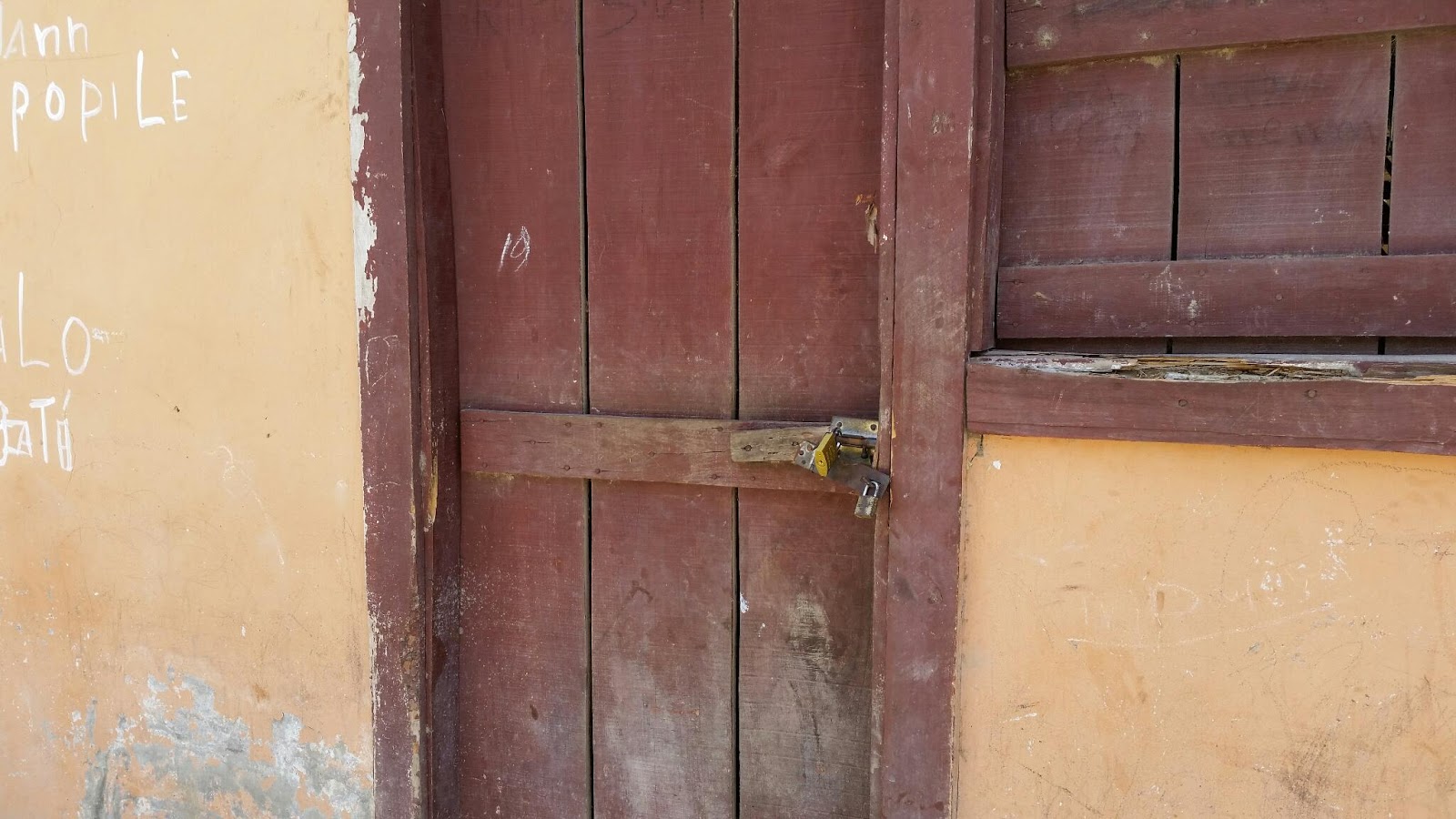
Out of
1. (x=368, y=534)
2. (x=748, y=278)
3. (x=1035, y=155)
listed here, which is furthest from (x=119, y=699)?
(x=1035, y=155)

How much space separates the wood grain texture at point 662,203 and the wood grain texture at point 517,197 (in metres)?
0.05

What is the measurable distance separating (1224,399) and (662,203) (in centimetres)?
98

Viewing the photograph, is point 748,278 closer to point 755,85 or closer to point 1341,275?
point 755,85

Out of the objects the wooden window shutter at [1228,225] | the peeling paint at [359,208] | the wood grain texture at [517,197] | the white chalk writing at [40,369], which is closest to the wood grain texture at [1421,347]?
the wooden window shutter at [1228,225]

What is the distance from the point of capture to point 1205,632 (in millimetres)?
1304

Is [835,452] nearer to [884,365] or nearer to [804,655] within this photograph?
[884,365]

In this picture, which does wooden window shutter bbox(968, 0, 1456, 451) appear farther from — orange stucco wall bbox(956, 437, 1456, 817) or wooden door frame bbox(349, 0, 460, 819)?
wooden door frame bbox(349, 0, 460, 819)

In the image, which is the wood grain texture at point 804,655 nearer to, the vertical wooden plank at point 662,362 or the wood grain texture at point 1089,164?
the vertical wooden plank at point 662,362

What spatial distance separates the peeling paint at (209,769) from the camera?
5.92ft

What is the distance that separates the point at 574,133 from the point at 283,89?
57 cm

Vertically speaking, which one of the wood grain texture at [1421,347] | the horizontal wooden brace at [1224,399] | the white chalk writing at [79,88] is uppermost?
the white chalk writing at [79,88]

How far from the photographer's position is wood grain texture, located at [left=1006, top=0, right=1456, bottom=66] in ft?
4.05

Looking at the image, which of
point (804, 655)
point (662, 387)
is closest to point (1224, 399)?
point (804, 655)

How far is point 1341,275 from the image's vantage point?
1275mm
